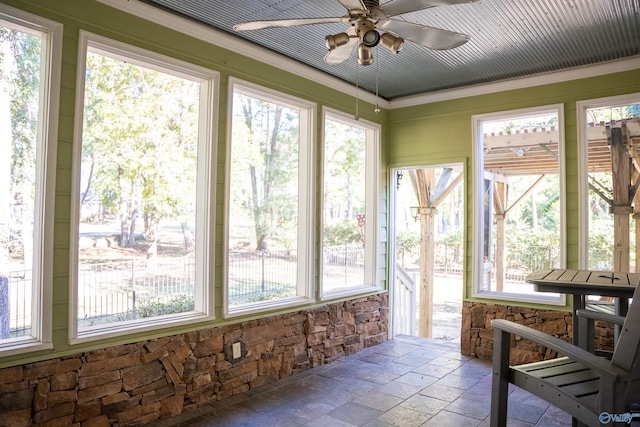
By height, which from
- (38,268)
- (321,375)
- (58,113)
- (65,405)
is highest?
(58,113)

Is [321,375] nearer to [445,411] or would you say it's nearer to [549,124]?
[445,411]

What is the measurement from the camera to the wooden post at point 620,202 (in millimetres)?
4363

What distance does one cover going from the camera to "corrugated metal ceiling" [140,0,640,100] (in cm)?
326

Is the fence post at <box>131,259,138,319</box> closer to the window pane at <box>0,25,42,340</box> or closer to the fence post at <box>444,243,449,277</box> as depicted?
the window pane at <box>0,25,42,340</box>

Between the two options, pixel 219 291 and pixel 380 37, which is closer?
pixel 380 37

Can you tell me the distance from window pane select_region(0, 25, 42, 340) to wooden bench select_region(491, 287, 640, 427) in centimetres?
274

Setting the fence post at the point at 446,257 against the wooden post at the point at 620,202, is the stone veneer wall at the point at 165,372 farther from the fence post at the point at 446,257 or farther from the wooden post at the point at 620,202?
the fence post at the point at 446,257

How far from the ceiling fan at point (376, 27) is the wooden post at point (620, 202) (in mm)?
2905

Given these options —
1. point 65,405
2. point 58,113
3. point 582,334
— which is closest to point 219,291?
point 65,405

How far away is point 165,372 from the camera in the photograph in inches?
130

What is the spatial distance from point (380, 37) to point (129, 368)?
9.02 feet

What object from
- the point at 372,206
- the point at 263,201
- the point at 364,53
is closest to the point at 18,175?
the point at 263,201

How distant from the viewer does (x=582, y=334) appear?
2.66m

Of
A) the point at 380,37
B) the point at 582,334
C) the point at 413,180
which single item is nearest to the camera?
the point at 380,37
